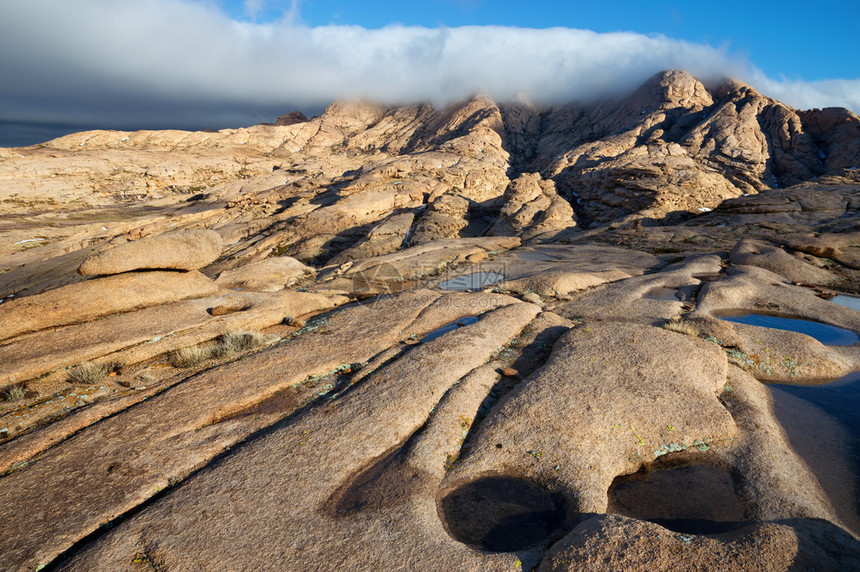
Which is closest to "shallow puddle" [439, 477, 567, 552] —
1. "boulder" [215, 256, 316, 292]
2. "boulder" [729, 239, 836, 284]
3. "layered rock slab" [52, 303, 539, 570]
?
"layered rock slab" [52, 303, 539, 570]

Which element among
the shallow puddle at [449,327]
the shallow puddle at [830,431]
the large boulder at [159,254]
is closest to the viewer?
the shallow puddle at [830,431]

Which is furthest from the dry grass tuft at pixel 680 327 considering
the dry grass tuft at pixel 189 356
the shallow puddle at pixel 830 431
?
the dry grass tuft at pixel 189 356

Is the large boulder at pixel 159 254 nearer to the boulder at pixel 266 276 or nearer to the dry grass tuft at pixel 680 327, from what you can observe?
the boulder at pixel 266 276

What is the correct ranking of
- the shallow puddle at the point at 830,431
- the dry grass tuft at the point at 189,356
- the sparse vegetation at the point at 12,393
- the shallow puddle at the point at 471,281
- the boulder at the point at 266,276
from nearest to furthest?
the shallow puddle at the point at 830,431 → the sparse vegetation at the point at 12,393 → the dry grass tuft at the point at 189,356 → the shallow puddle at the point at 471,281 → the boulder at the point at 266,276

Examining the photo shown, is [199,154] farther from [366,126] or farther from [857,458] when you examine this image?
[857,458]

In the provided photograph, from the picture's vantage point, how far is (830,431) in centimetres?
→ 869

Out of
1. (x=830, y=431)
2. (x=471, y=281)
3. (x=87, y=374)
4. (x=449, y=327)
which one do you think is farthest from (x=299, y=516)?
(x=471, y=281)

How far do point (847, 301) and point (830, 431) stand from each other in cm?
1339

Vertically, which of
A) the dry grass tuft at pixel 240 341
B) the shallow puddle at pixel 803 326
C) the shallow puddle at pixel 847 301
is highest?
the dry grass tuft at pixel 240 341

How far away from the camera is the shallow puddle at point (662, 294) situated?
16750mm

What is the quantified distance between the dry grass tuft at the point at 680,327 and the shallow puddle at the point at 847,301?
9878 millimetres

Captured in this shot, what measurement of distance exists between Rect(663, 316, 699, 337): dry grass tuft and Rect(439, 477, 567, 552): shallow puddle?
28.5ft

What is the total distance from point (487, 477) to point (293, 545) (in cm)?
340

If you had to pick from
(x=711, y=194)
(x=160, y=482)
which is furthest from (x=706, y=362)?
(x=711, y=194)
